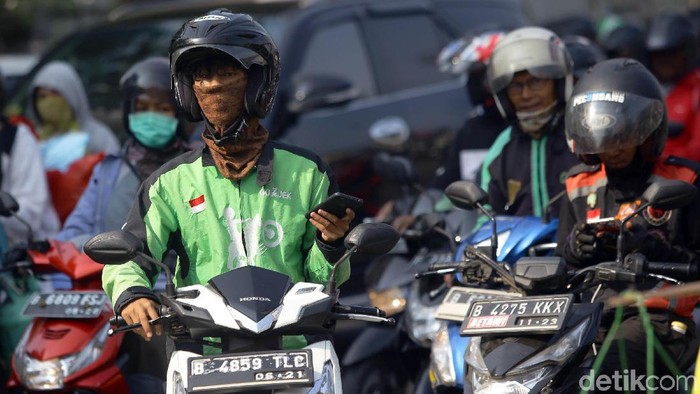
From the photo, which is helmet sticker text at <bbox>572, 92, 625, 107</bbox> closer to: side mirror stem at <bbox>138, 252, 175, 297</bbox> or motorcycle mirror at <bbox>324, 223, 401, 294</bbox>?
motorcycle mirror at <bbox>324, 223, 401, 294</bbox>

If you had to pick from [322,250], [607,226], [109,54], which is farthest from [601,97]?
[109,54]

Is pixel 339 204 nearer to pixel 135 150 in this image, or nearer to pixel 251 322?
pixel 251 322

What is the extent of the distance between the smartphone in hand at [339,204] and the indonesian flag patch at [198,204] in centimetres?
49

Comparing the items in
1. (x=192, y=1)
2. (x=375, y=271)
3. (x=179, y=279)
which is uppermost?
(x=192, y=1)

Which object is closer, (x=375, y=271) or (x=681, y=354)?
(x=681, y=354)

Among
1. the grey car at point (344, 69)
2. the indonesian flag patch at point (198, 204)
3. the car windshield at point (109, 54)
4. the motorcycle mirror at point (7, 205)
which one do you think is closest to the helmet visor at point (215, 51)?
the indonesian flag patch at point (198, 204)

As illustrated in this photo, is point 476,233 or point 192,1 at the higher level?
point 192,1

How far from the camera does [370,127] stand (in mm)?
9438

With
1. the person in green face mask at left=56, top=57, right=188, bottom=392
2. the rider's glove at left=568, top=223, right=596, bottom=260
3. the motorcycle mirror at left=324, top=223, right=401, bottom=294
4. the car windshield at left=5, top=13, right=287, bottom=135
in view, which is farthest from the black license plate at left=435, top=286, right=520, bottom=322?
the car windshield at left=5, top=13, right=287, bottom=135

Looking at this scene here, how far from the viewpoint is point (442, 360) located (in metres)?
5.71

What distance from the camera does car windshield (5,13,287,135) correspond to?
9773 millimetres

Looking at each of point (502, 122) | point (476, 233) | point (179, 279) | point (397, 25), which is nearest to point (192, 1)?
point (397, 25)

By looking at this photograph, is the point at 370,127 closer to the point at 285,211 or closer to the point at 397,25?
the point at 397,25

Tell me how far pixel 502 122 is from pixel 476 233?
2147 millimetres
